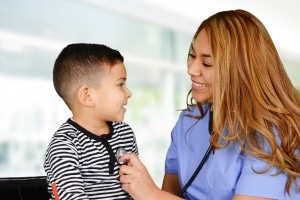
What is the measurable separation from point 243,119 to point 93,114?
0.37 metres

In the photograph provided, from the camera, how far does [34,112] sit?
3.81 metres

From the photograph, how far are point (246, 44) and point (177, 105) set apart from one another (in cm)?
379

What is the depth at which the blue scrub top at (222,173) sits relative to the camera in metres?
1.19

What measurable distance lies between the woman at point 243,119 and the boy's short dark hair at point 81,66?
0.21 meters

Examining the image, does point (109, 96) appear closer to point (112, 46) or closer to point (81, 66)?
point (81, 66)

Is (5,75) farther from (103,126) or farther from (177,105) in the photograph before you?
(103,126)

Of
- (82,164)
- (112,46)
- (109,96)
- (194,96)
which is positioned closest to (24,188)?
(82,164)

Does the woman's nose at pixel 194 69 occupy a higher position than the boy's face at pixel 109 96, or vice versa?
the woman's nose at pixel 194 69

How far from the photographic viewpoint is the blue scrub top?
119 centimetres

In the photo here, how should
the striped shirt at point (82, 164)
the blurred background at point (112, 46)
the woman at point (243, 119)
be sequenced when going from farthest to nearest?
the blurred background at point (112, 46)
the woman at point (243, 119)
the striped shirt at point (82, 164)

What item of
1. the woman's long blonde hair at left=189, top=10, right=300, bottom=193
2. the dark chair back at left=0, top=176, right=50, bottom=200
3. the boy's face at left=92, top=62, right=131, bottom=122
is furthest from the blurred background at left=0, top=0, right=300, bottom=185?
the woman's long blonde hair at left=189, top=10, right=300, bottom=193

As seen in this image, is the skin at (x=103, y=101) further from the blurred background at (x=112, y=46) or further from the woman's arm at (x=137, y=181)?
the blurred background at (x=112, y=46)

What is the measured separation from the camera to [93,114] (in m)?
1.20

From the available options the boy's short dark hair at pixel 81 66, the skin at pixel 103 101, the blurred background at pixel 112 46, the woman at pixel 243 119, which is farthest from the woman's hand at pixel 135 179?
the blurred background at pixel 112 46
